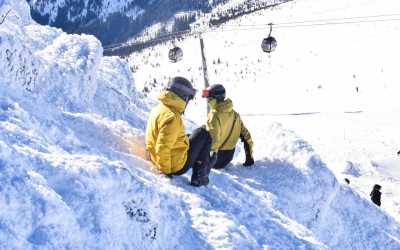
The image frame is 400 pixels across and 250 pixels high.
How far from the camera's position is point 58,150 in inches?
200

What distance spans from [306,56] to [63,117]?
134 ft

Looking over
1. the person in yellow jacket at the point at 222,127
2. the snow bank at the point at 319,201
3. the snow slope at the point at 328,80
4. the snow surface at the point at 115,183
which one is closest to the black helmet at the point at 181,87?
the snow surface at the point at 115,183

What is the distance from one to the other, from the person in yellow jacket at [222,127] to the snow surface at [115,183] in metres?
0.23

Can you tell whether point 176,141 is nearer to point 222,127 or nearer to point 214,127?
point 214,127

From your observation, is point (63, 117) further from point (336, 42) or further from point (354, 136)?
point (336, 42)

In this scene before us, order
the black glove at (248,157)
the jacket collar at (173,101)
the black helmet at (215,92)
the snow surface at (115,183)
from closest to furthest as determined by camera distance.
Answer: the snow surface at (115,183) → the jacket collar at (173,101) → the black helmet at (215,92) → the black glove at (248,157)

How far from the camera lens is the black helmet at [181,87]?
20.5ft

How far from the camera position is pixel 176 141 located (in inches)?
242

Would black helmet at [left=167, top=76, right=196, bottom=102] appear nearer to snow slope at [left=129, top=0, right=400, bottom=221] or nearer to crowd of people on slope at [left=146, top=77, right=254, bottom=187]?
crowd of people on slope at [left=146, top=77, right=254, bottom=187]

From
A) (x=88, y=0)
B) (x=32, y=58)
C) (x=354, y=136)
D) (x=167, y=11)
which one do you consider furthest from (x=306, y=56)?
(x=88, y=0)

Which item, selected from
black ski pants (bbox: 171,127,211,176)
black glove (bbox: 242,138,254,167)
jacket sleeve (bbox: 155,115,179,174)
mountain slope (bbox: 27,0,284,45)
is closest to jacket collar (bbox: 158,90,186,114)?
jacket sleeve (bbox: 155,115,179,174)

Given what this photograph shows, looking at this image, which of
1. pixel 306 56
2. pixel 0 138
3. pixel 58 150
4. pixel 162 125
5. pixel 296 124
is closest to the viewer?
pixel 0 138

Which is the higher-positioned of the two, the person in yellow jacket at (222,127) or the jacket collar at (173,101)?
the jacket collar at (173,101)

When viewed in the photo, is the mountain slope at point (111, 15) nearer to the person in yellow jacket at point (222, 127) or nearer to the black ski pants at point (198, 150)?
the person in yellow jacket at point (222, 127)
